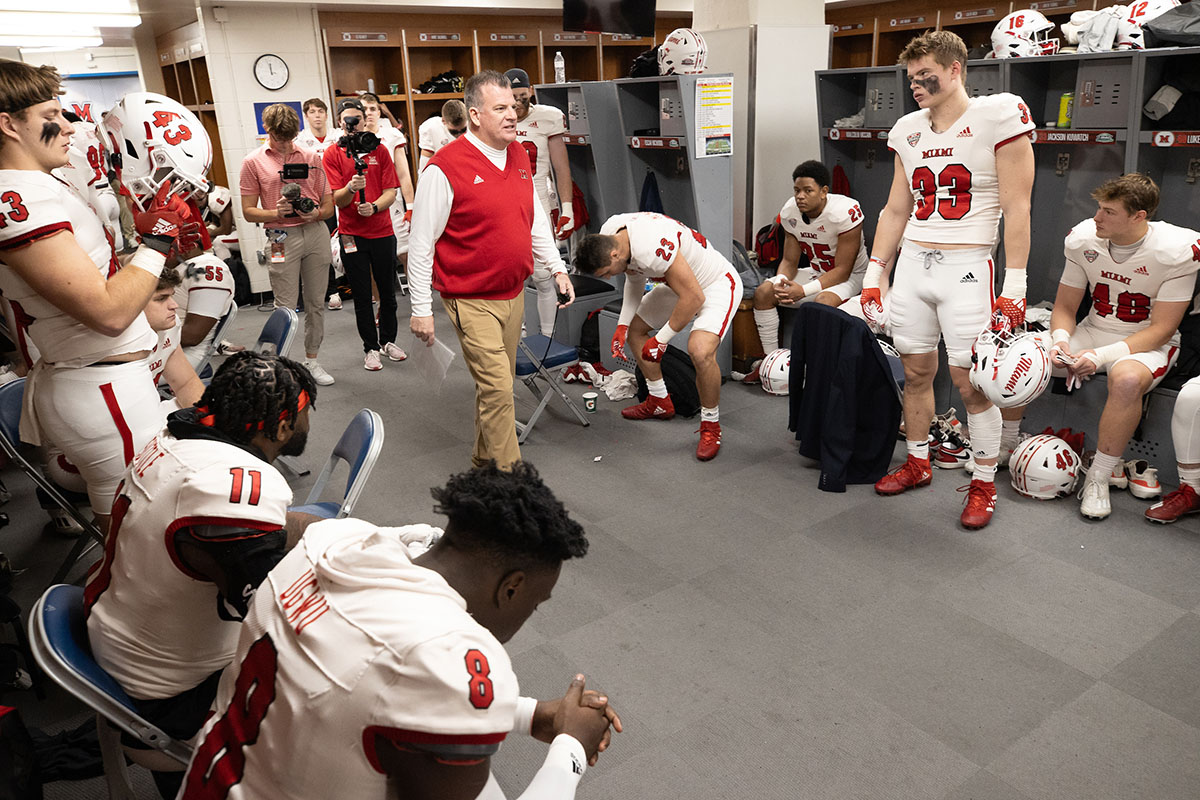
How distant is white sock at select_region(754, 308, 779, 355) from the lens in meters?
4.95

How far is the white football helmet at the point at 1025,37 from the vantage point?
171 inches

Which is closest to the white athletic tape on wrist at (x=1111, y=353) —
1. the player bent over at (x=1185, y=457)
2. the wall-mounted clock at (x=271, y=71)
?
the player bent over at (x=1185, y=457)

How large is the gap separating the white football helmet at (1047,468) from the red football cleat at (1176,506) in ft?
1.01

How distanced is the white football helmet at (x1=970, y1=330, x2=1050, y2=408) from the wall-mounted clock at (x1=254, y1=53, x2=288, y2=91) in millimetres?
6649

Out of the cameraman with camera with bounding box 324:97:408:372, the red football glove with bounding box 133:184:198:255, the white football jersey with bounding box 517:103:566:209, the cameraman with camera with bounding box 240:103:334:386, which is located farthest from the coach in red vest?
the white football jersey with bounding box 517:103:566:209

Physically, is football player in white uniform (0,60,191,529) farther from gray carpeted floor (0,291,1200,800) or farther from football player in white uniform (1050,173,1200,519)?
football player in white uniform (1050,173,1200,519)

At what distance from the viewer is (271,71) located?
7609 mm

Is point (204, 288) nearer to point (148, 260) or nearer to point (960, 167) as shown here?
point (148, 260)

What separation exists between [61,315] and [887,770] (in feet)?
7.87

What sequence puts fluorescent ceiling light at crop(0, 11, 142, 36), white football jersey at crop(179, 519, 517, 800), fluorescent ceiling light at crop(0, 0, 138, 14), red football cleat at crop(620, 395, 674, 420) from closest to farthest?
white football jersey at crop(179, 519, 517, 800) → red football cleat at crop(620, 395, 674, 420) → fluorescent ceiling light at crop(0, 0, 138, 14) → fluorescent ceiling light at crop(0, 11, 142, 36)

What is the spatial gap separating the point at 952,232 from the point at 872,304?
480mm

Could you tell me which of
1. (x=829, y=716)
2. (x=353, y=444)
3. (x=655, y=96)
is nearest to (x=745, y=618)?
(x=829, y=716)

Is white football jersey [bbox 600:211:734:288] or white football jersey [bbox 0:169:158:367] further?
white football jersey [bbox 600:211:734:288]

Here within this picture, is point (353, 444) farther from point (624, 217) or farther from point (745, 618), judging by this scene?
point (624, 217)
